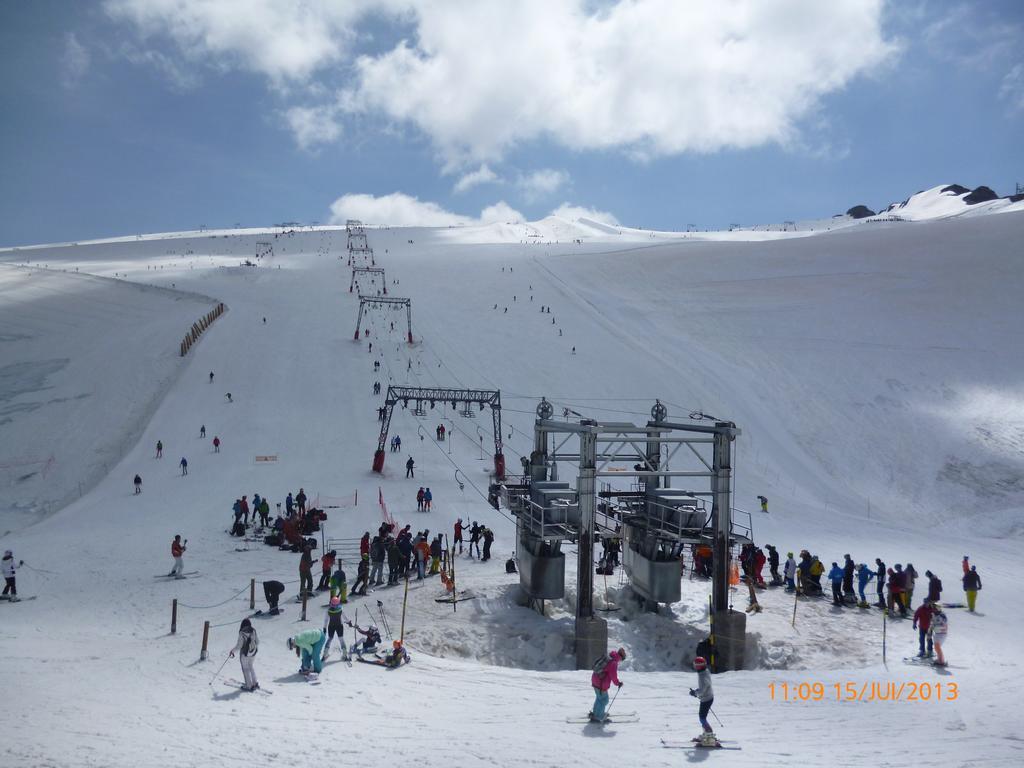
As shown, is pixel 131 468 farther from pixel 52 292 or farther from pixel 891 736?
pixel 52 292

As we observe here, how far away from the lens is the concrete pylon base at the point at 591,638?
583 inches

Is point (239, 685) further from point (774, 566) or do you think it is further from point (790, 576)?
point (774, 566)

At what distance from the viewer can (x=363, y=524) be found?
76.4 ft

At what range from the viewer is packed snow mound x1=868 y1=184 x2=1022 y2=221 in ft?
469

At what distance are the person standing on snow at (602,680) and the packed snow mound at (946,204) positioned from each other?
6082 inches

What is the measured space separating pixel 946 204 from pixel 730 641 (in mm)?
190000

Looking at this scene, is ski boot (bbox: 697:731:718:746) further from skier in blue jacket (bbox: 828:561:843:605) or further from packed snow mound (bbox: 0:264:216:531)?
packed snow mound (bbox: 0:264:216:531)

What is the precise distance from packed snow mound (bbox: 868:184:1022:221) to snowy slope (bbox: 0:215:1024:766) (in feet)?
272

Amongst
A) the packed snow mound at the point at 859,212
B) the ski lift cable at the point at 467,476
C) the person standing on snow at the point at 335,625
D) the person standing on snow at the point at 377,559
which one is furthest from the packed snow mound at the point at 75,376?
the packed snow mound at the point at 859,212

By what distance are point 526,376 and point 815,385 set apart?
18.2 meters

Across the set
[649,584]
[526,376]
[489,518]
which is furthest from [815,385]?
[649,584]

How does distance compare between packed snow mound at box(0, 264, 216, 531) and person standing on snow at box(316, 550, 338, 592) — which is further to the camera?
packed snow mound at box(0, 264, 216, 531)

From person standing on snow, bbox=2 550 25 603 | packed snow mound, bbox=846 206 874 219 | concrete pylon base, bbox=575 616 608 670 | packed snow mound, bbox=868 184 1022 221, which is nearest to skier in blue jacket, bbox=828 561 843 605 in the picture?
concrete pylon base, bbox=575 616 608 670

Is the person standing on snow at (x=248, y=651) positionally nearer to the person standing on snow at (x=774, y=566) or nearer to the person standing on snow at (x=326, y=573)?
the person standing on snow at (x=326, y=573)
